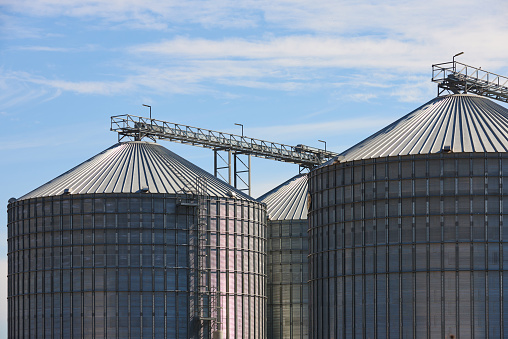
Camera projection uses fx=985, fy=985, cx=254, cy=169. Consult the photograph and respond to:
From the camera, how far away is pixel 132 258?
3265 inches

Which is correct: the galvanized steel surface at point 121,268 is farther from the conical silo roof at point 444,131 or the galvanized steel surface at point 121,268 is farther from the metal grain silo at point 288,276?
the conical silo roof at point 444,131

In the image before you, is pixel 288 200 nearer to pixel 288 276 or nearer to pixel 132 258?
pixel 288 276

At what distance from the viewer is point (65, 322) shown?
8262 centimetres

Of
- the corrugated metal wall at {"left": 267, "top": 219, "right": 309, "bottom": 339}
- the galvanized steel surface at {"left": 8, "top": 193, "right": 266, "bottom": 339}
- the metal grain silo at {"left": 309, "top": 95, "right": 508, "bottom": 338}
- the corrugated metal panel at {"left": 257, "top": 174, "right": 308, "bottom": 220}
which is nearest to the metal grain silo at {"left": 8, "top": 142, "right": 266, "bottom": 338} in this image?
the galvanized steel surface at {"left": 8, "top": 193, "right": 266, "bottom": 339}

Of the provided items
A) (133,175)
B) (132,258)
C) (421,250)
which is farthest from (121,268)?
(421,250)

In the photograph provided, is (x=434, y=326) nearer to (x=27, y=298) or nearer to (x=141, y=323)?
(x=141, y=323)

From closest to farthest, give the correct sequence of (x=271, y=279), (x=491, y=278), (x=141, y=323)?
1. (x=491, y=278)
2. (x=141, y=323)
3. (x=271, y=279)

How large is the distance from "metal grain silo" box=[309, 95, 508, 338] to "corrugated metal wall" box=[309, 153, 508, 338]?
7 centimetres

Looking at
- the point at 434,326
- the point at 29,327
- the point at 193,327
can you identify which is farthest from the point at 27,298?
the point at 434,326

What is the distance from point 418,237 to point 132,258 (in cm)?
2588

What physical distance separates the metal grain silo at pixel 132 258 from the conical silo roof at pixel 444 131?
16.0 meters

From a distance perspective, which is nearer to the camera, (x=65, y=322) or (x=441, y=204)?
(x=441, y=204)

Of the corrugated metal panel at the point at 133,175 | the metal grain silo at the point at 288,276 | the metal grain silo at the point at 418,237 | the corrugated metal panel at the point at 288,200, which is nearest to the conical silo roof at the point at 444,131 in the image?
the metal grain silo at the point at 418,237

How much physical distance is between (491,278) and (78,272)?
1373 inches
